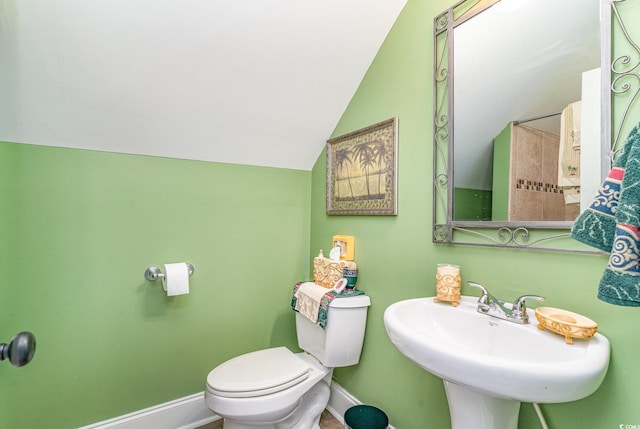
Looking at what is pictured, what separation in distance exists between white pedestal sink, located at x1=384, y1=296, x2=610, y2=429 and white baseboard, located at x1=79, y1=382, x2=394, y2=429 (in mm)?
861

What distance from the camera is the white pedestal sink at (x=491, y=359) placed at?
680 mm

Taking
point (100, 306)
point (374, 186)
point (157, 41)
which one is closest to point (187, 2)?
point (157, 41)

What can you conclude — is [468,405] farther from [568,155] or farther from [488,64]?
[488,64]

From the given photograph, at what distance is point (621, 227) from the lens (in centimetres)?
61

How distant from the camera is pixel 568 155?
Answer: 37.2 inches

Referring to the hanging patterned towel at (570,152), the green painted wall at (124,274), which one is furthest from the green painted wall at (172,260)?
the hanging patterned towel at (570,152)

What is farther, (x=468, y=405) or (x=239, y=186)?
(x=239, y=186)

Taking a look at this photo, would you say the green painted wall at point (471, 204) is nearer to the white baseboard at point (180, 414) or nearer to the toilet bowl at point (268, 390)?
the toilet bowl at point (268, 390)

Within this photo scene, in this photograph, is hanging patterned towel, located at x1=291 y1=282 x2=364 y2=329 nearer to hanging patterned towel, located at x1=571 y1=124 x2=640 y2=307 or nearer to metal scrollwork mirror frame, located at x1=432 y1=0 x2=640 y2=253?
metal scrollwork mirror frame, located at x1=432 y1=0 x2=640 y2=253

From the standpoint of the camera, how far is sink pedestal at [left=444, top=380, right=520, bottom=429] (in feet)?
3.06

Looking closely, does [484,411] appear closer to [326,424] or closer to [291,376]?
[291,376]

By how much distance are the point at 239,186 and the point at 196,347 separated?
3.22 feet

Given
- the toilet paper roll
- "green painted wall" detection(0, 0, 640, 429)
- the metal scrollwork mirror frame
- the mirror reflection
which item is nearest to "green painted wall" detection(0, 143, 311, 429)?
"green painted wall" detection(0, 0, 640, 429)

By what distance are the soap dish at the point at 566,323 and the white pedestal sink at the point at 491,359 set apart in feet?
0.09
